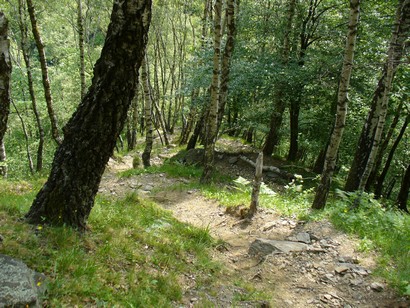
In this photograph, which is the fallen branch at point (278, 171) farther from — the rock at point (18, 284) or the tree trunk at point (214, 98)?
the rock at point (18, 284)

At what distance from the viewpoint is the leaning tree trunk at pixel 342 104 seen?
7.09m

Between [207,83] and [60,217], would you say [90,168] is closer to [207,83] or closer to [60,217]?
[60,217]

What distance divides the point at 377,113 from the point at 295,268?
5.71m

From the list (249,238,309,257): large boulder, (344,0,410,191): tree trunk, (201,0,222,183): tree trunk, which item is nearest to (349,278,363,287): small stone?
(249,238,309,257): large boulder

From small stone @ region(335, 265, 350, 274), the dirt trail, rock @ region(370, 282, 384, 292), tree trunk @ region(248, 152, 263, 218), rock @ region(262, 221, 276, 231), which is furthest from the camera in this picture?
tree trunk @ region(248, 152, 263, 218)

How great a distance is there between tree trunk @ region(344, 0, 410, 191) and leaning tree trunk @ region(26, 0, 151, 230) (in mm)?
6165

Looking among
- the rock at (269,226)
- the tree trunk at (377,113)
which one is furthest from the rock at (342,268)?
the tree trunk at (377,113)

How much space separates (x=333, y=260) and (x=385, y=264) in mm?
864

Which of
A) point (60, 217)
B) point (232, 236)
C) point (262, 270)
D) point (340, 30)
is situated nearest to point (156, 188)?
point (232, 236)

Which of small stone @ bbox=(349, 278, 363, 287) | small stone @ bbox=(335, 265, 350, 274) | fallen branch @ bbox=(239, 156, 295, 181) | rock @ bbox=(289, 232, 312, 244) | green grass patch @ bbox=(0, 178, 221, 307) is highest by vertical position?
green grass patch @ bbox=(0, 178, 221, 307)

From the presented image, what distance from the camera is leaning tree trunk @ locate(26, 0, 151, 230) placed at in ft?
12.8

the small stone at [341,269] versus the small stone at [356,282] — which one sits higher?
the small stone at [341,269]

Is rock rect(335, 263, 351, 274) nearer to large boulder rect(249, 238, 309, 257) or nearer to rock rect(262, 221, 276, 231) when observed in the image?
large boulder rect(249, 238, 309, 257)

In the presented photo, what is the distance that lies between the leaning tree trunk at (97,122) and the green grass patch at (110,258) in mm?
345
